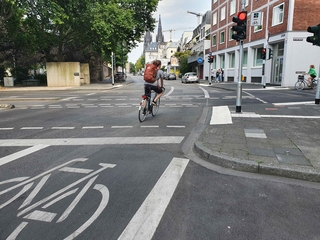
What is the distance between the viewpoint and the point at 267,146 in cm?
523

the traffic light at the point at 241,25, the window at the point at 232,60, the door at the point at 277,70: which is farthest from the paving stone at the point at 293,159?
the window at the point at 232,60

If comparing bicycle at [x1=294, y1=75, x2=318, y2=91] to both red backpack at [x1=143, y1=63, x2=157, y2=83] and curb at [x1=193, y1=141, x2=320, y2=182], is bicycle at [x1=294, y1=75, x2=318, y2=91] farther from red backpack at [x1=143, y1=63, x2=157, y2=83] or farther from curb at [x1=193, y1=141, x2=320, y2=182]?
A: curb at [x1=193, y1=141, x2=320, y2=182]

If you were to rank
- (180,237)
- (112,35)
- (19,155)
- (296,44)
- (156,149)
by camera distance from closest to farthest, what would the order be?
(180,237)
(19,155)
(156,149)
(296,44)
(112,35)

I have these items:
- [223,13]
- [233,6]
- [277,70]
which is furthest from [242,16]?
[223,13]

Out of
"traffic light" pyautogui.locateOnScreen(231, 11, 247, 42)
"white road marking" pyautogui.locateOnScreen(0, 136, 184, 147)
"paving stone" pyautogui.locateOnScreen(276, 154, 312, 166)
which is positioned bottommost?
"white road marking" pyautogui.locateOnScreen(0, 136, 184, 147)

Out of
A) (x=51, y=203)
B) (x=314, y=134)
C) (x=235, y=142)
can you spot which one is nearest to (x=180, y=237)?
(x=51, y=203)

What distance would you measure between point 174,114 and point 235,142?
4.41 m

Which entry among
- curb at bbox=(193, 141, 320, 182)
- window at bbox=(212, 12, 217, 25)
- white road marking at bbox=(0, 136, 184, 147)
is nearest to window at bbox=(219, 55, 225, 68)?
window at bbox=(212, 12, 217, 25)

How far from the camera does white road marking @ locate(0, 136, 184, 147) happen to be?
5.83 m

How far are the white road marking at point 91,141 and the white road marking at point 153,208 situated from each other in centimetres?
175

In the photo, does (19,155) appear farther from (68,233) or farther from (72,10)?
(72,10)

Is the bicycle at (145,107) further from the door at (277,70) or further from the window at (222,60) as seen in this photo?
the window at (222,60)

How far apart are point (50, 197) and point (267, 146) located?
13.1ft

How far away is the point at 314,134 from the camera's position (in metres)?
6.17
